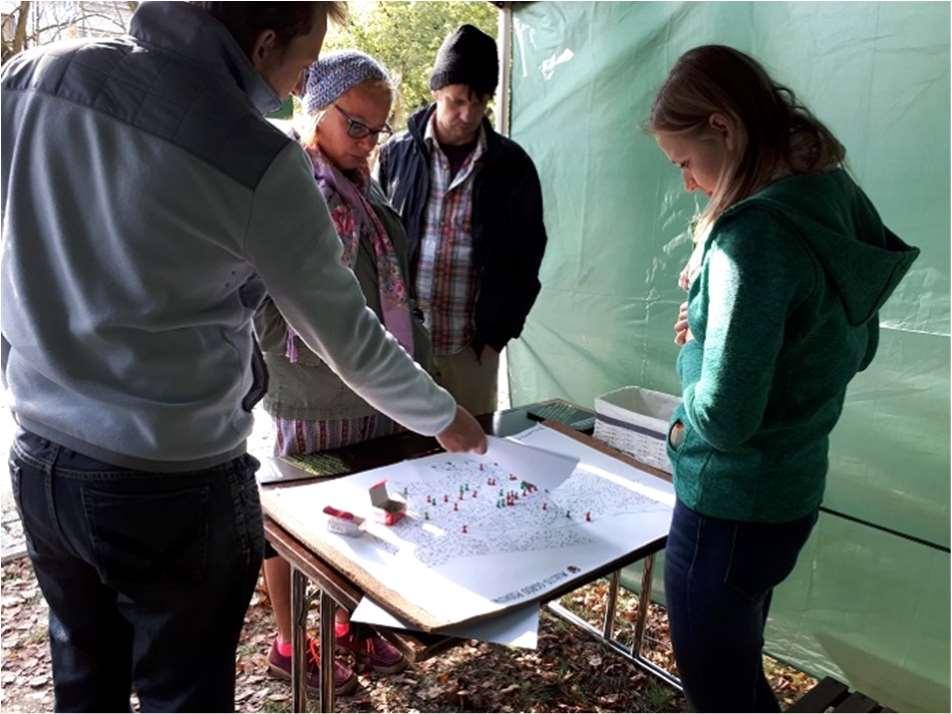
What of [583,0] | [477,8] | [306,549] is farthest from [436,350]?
[477,8]

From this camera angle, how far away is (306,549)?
125 cm

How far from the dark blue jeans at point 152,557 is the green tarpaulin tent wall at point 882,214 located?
1550mm

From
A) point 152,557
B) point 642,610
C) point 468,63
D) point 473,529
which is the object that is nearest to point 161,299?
point 152,557

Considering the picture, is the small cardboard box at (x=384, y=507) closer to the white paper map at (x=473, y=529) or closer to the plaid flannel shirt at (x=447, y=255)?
the white paper map at (x=473, y=529)

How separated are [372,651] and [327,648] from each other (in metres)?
0.93

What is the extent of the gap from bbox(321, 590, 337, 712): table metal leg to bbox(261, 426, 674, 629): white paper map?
0.11m

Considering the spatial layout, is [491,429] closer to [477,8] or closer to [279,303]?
[279,303]

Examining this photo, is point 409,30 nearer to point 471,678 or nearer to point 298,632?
point 471,678

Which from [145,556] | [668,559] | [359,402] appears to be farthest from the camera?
[359,402]

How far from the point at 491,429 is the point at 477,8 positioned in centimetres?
443

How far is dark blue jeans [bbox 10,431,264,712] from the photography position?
924 millimetres

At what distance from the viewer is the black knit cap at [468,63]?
2164 mm

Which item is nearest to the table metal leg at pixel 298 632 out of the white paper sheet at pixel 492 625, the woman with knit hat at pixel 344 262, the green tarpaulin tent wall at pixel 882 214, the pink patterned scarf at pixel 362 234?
the white paper sheet at pixel 492 625

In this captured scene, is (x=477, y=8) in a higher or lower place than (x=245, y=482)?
higher
